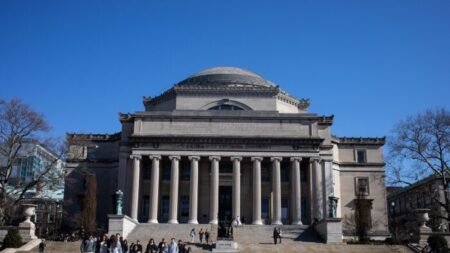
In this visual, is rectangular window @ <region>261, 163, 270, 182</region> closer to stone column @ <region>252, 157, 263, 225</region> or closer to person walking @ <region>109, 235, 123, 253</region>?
stone column @ <region>252, 157, 263, 225</region>

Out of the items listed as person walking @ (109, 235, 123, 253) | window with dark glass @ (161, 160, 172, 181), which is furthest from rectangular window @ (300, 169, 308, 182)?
person walking @ (109, 235, 123, 253)

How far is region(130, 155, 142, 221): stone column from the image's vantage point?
5238cm

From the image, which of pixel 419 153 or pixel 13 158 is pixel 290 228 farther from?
pixel 13 158

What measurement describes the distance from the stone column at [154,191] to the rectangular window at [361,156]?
22.2m

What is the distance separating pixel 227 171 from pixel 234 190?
3.50 meters

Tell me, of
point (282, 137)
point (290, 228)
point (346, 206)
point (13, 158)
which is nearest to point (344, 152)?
point (346, 206)

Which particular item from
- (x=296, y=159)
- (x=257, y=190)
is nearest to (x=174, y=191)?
(x=257, y=190)

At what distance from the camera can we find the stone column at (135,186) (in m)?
52.4

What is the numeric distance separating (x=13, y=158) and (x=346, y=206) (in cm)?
3431

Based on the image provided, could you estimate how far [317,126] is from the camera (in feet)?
185

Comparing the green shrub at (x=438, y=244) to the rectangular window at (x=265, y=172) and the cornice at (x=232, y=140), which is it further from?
the rectangular window at (x=265, y=172)

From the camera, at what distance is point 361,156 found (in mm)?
60938

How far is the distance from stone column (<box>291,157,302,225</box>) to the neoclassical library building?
0.31ft

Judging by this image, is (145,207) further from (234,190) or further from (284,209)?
(284,209)
